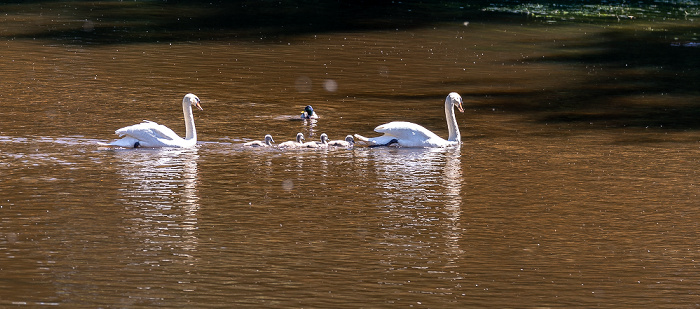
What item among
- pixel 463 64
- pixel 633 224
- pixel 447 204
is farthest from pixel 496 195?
pixel 463 64

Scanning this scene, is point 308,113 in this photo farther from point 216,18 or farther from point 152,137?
point 216,18

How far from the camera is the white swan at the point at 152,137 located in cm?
1806

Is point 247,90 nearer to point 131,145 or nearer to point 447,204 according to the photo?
point 131,145

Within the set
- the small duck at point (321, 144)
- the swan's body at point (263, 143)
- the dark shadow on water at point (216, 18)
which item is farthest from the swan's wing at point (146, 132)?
the dark shadow on water at point (216, 18)

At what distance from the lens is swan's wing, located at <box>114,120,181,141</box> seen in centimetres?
1805

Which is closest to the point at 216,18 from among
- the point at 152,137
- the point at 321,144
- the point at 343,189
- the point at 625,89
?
the point at 625,89

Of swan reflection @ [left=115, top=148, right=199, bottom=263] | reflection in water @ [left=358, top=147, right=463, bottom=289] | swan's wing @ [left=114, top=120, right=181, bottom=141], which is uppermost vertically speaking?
swan's wing @ [left=114, top=120, right=181, bottom=141]

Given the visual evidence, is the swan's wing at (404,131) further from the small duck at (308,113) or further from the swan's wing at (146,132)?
the swan's wing at (146,132)

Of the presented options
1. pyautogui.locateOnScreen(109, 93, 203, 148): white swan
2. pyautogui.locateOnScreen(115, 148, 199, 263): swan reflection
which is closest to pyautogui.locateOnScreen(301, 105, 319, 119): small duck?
pyautogui.locateOnScreen(109, 93, 203, 148): white swan

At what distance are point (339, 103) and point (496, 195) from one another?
864cm

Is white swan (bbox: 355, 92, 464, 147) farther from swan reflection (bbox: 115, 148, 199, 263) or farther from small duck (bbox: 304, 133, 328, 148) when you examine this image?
swan reflection (bbox: 115, 148, 199, 263)

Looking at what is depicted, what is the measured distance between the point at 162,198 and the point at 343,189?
2.48 meters

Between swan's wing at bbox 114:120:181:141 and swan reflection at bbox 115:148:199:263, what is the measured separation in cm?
23

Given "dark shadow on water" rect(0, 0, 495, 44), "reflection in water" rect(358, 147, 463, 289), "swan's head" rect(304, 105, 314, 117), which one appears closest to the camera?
"reflection in water" rect(358, 147, 463, 289)
